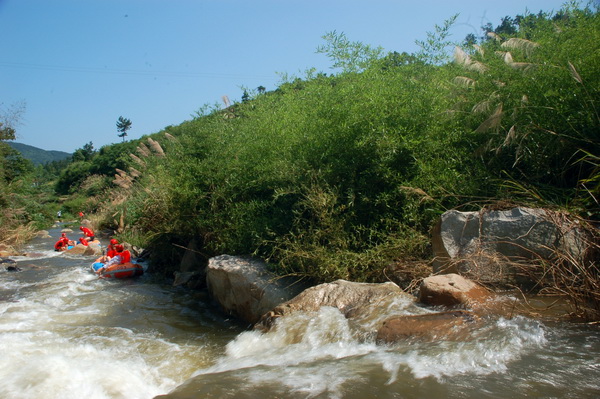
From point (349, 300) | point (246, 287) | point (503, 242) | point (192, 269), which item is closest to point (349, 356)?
point (349, 300)

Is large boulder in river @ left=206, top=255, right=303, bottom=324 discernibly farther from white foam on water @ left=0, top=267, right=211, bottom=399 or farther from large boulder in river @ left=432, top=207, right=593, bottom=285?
large boulder in river @ left=432, top=207, right=593, bottom=285

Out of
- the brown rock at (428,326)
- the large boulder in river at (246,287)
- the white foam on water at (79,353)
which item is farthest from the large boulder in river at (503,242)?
the white foam on water at (79,353)

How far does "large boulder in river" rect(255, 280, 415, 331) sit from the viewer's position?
5715mm

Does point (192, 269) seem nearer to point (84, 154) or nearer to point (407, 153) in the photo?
point (407, 153)

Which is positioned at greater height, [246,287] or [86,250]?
[246,287]

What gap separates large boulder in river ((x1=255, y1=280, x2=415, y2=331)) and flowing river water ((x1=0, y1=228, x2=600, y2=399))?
18cm

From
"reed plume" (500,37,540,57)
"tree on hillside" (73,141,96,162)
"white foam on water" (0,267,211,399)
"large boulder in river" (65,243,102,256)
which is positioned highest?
"tree on hillside" (73,141,96,162)

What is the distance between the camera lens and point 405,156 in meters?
7.66

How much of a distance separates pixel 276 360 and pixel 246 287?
2.87m

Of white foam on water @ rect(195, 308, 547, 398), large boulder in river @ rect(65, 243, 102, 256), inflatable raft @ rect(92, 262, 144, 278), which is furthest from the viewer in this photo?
large boulder in river @ rect(65, 243, 102, 256)

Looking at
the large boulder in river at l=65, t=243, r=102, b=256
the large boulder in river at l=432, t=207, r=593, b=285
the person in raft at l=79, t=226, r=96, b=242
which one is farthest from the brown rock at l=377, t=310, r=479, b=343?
the person in raft at l=79, t=226, r=96, b=242

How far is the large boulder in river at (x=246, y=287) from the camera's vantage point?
739 centimetres

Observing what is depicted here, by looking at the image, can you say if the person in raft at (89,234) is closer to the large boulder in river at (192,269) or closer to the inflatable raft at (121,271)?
the inflatable raft at (121,271)

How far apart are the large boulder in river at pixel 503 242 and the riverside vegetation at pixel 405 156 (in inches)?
9.9
